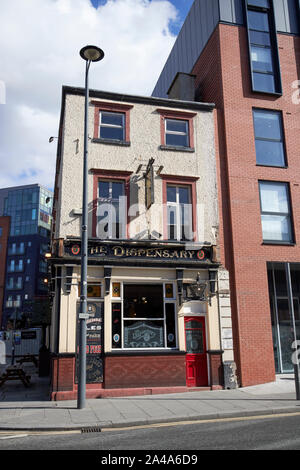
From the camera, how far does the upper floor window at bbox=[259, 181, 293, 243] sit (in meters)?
16.2

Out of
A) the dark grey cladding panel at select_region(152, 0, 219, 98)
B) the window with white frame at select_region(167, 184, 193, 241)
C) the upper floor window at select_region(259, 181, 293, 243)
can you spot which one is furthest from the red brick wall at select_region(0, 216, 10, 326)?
the upper floor window at select_region(259, 181, 293, 243)

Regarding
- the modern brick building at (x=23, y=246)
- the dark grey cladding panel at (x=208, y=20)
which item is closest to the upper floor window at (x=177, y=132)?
the dark grey cladding panel at (x=208, y=20)

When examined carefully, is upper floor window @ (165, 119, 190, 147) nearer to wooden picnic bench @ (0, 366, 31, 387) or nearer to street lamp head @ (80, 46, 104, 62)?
street lamp head @ (80, 46, 104, 62)

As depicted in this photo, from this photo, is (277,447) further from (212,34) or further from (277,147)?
(212,34)

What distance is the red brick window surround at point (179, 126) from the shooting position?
16297mm

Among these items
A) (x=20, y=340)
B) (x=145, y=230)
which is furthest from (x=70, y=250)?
(x=20, y=340)

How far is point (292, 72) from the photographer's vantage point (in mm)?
18172

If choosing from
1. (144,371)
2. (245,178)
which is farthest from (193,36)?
(144,371)

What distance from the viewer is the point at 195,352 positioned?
46.8 ft

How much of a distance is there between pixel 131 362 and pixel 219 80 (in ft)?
40.9

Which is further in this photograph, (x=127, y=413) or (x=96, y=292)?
(x=96, y=292)

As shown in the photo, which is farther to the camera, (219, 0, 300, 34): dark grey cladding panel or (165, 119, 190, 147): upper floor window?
(219, 0, 300, 34): dark grey cladding panel

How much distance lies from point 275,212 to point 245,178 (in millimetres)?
1937

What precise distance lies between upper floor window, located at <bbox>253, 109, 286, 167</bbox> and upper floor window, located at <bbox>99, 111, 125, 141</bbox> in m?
5.88
